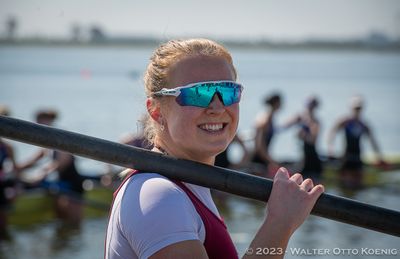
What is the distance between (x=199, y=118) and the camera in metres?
2.27

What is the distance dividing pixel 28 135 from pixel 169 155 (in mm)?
395

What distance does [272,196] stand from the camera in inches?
84.8

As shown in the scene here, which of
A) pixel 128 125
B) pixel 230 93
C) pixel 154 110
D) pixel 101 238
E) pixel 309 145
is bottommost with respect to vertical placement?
pixel 128 125

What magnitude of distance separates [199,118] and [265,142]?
40.4 ft

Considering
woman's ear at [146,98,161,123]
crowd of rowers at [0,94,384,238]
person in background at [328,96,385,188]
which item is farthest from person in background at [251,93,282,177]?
woman's ear at [146,98,161,123]

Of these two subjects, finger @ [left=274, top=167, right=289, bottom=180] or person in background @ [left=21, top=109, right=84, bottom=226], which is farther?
person in background @ [left=21, top=109, right=84, bottom=226]

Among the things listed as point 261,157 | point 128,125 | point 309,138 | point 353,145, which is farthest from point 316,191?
point 128,125

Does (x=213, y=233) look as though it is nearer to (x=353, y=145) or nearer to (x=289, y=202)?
(x=289, y=202)

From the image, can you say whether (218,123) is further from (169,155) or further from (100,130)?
(100,130)

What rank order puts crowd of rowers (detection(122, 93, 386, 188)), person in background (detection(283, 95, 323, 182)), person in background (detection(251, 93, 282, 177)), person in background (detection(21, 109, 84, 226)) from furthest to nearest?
1. person in background (detection(283, 95, 323, 182))
2. crowd of rowers (detection(122, 93, 386, 188))
3. person in background (detection(251, 93, 282, 177))
4. person in background (detection(21, 109, 84, 226))

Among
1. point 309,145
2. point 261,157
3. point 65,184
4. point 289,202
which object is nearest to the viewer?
point 289,202

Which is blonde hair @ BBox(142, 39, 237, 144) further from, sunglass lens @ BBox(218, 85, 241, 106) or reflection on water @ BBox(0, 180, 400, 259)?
reflection on water @ BBox(0, 180, 400, 259)

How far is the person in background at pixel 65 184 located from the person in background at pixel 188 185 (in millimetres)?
9725

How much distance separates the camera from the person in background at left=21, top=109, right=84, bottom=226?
472 inches
